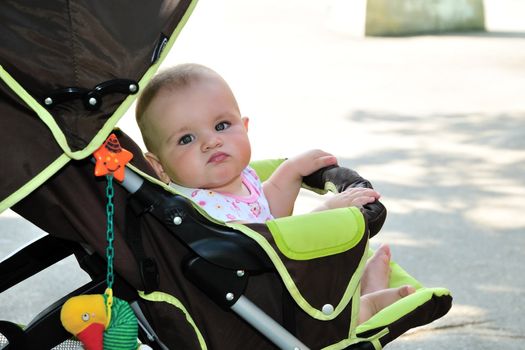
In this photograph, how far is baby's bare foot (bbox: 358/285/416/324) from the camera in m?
2.66

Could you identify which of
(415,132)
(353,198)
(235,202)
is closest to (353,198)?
(353,198)

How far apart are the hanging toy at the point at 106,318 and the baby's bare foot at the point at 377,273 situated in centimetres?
84

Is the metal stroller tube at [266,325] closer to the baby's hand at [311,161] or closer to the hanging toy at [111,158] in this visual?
the hanging toy at [111,158]

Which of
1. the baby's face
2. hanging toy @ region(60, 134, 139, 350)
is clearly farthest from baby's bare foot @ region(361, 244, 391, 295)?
hanging toy @ region(60, 134, 139, 350)

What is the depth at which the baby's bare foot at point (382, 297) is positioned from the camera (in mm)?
2662

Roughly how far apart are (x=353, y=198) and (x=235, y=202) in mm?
328

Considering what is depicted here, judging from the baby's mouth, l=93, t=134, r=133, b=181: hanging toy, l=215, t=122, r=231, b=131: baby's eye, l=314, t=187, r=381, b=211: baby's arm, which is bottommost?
l=314, t=187, r=381, b=211: baby's arm

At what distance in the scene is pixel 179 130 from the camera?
243 centimetres

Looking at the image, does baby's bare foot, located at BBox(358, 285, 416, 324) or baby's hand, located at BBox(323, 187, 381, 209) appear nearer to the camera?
baby's hand, located at BBox(323, 187, 381, 209)

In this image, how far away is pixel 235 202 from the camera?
8.56ft

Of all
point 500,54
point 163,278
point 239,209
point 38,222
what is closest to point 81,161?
point 38,222

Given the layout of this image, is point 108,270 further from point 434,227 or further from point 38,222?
point 434,227

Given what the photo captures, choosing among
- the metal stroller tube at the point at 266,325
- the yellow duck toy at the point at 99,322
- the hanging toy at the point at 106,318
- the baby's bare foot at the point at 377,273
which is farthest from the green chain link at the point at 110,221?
the baby's bare foot at the point at 377,273

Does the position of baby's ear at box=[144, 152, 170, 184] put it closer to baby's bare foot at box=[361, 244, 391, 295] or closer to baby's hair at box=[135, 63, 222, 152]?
A: baby's hair at box=[135, 63, 222, 152]
